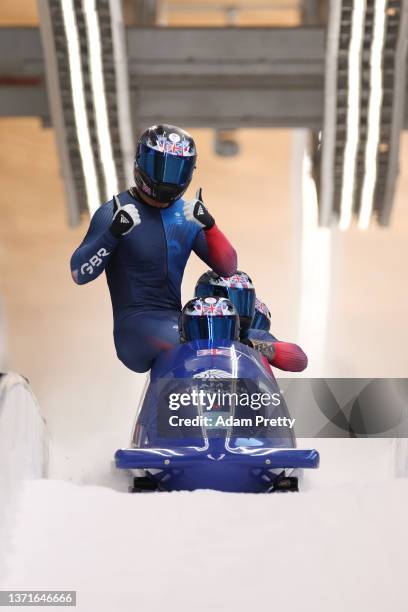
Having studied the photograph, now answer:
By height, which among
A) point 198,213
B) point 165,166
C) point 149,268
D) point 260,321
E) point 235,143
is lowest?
point 235,143

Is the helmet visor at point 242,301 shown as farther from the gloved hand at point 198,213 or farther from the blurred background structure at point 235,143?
the blurred background structure at point 235,143

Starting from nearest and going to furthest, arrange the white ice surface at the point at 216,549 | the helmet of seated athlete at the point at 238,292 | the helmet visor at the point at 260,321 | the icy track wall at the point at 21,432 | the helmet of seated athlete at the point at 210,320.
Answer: the white ice surface at the point at 216,549, the icy track wall at the point at 21,432, the helmet of seated athlete at the point at 210,320, the helmet of seated athlete at the point at 238,292, the helmet visor at the point at 260,321

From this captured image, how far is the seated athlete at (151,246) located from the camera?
4.80m

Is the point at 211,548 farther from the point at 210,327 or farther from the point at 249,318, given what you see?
the point at 249,318

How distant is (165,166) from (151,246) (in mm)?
342

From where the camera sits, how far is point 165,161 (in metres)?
4.77

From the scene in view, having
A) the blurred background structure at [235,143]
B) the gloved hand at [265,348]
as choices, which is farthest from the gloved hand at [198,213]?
the blurred background structure at [235,143]

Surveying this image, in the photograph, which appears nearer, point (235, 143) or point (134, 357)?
point (134, 357)

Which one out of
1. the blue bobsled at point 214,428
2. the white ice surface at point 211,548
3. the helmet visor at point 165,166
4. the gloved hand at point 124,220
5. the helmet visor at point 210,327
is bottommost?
the blue bobsled at point 214,428

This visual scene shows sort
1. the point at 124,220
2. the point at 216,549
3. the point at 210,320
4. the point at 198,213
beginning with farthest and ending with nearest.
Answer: the point at 198,213
the point at 124,220
the point at 210,320
the point at 216,549

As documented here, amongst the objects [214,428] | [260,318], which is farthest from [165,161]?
[214,428]

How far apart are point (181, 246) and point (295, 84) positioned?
17.0 feet

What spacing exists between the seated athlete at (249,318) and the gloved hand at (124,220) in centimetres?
50

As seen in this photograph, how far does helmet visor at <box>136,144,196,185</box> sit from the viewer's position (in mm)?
4773
